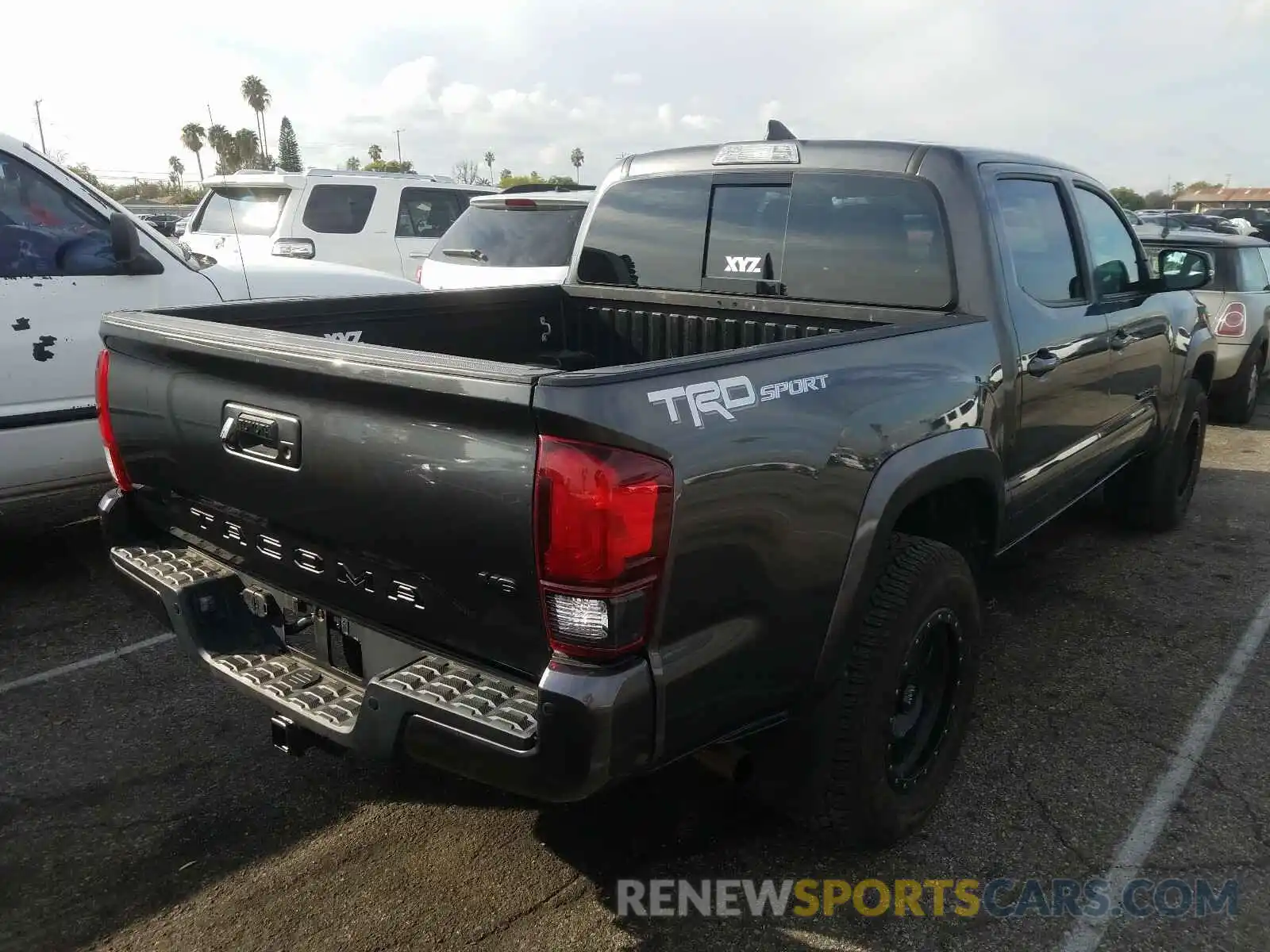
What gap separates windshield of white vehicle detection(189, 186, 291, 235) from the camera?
31.9 ft

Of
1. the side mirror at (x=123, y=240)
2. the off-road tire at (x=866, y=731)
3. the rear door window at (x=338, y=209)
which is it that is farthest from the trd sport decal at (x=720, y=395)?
the rear door window at (x=338, y=209)

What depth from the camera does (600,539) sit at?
1883 mm

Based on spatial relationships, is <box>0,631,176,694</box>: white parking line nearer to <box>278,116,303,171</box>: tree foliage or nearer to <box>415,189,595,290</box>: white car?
<box>415,189,595,290</box>: white car

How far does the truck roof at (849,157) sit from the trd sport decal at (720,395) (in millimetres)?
1423

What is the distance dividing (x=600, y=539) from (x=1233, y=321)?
8394mm

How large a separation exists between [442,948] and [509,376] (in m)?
1.43

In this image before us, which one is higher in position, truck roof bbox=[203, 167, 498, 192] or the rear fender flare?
truck roof bbox=[203, 167, 498, 192]

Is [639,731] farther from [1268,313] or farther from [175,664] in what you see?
[1268,313]

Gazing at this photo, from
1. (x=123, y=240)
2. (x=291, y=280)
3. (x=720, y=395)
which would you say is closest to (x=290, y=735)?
(x=720, y=395)

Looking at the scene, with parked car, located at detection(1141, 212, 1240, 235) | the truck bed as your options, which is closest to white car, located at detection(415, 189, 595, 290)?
the truck bed

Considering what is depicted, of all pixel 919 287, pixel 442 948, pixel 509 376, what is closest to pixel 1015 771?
pixel 919 287

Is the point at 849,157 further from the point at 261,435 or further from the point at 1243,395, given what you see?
the point at 1243,395

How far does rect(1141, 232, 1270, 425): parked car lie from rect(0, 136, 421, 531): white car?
7.13 metres

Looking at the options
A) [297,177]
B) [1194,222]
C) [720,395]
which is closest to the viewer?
[720,395]
